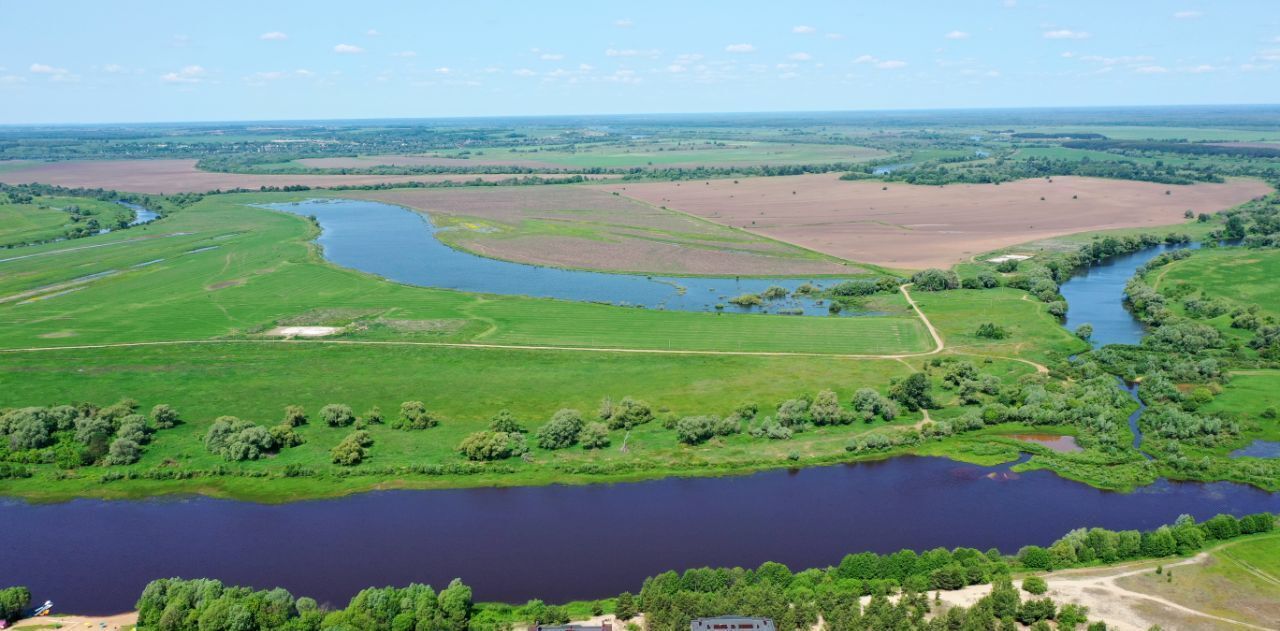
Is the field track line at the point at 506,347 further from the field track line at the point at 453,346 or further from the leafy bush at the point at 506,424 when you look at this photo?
the leafy bush at the point at 506,424

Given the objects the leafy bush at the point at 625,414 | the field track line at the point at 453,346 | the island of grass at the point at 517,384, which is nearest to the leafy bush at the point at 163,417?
the island of grass at the point at 517,384

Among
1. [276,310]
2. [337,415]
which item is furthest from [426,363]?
A: [276,310]

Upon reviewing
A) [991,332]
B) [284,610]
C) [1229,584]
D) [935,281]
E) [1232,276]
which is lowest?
[1229,584]

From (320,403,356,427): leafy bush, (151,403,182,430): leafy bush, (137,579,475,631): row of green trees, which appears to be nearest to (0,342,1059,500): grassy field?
(320,403,356,427): leafy bush

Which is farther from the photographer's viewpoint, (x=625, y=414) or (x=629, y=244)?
(x=629, y=244)

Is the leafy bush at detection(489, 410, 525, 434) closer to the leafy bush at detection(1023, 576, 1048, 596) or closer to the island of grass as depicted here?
the island of grass

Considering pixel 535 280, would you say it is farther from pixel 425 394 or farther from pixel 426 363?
pixel 425 394
